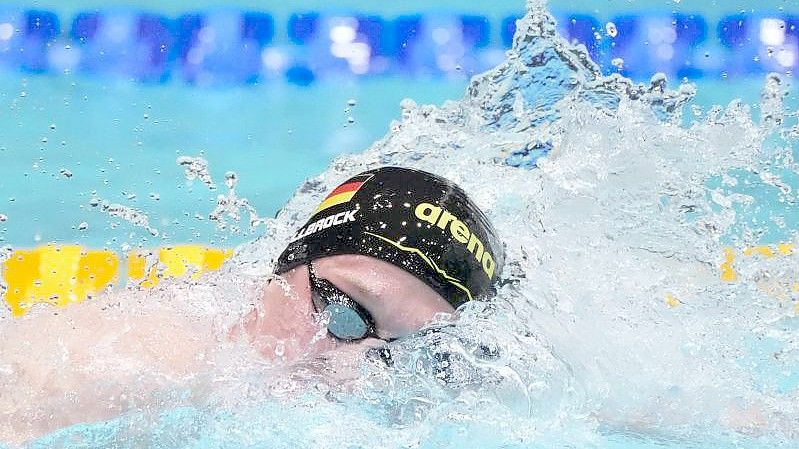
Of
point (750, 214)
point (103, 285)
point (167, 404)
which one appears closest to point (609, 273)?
point (167, 404)

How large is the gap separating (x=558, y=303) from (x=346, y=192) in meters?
0.45

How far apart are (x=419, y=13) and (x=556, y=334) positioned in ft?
11.2

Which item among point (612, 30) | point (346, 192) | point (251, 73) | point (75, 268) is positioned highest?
point (612, 30)

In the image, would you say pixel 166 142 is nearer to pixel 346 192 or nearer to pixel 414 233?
pixel 346 192

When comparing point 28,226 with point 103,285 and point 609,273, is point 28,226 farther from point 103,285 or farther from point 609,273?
point 609,273

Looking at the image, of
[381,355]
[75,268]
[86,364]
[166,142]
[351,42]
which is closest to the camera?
[86,364]

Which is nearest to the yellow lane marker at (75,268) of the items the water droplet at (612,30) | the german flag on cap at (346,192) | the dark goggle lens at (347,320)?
the german flag on cap at (346,192)

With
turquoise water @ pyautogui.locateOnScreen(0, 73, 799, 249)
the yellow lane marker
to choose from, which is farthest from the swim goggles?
turquoise water @ pyautogui.locateOnScreen(0, 73, 799, 249)

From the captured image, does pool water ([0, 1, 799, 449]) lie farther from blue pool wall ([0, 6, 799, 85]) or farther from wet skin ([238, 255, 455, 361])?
blue pool wall ([0, 6, 799, 85])

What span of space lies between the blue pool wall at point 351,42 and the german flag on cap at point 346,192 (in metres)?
2.96

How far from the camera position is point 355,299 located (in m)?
1.47

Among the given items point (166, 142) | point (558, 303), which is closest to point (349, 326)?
point (558, 303)

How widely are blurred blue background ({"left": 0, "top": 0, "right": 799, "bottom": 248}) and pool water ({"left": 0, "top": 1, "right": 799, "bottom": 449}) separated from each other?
431mm

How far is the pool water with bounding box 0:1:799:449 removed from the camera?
50.9 inches
